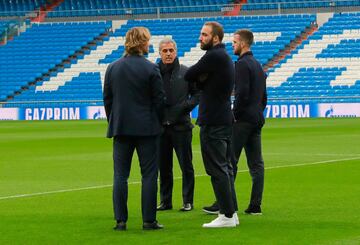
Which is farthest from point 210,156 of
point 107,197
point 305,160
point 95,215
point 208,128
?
point 305,160

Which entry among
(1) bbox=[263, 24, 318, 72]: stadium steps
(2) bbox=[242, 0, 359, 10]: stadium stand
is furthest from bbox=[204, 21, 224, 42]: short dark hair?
(2) bbox=[242, 0, 359, 10]: stadium stand

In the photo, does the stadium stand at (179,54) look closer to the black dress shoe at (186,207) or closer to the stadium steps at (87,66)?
the stadium steps at (87,66)

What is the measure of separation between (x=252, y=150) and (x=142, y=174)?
197cm

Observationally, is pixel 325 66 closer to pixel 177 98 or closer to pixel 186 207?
pixel 177 98

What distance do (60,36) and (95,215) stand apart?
4570 centimetres

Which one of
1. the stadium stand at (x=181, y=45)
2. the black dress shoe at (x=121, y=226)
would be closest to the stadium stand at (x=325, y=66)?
the stadium stand at (x=181, y=45)

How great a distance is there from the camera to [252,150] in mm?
11945

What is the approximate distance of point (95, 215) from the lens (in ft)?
38.3

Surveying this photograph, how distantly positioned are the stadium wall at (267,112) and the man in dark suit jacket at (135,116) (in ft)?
110

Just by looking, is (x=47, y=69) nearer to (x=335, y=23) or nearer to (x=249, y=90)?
(x=335, y=23)

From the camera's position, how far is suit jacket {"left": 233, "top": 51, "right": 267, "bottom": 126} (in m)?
11.5

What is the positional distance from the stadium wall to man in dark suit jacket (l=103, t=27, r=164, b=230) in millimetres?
33426

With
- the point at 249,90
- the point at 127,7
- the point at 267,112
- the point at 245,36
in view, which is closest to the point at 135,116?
the point at 249,90

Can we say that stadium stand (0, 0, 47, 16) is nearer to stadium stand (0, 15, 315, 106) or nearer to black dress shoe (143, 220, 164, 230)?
stadium stand (0, 15, 315, 106)
